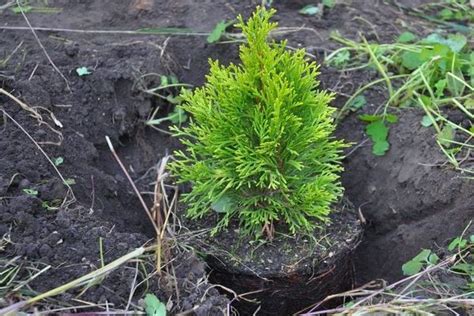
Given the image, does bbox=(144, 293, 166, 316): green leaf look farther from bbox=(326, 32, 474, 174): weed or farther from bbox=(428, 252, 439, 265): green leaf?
bbox=(326, 32, 474, 174): weed

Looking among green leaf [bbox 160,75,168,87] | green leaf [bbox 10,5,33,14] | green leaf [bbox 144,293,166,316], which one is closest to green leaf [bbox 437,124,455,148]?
green leaf [bbox 160,75,168,87]

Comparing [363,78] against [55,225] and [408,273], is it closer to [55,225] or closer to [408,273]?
[408,273]

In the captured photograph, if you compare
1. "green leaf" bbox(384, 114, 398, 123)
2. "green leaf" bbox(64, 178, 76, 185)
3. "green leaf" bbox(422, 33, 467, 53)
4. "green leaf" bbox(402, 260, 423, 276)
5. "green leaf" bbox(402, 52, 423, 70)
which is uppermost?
"green leaf" bbox(422, 33, 467, 53)

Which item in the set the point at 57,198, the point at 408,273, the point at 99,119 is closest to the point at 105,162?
the point at 99,119

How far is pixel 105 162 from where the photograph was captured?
3.49m

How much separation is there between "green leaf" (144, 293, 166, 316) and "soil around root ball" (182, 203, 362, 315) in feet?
1.46

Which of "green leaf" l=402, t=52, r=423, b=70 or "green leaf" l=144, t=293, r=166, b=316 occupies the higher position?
"green leaf" l=402, t=52, r=423, b=70

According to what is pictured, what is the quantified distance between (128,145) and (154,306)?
1.39m

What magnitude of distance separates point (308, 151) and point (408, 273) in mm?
615

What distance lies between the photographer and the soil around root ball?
281 centimetres

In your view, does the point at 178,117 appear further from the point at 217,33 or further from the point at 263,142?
the point at 263,142

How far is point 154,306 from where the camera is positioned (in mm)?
2410

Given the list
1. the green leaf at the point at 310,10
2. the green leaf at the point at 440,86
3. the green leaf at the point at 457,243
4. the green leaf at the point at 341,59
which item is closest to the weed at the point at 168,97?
the green leaf at the point at 341,59

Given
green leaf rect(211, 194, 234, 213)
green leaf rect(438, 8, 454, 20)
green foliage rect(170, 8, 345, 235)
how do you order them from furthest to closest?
green leaf rect(438, 8, 454, 20)
green leaf rect(211, 194, 234, 213)
green foliage rect(170, 8, 345, 235)
